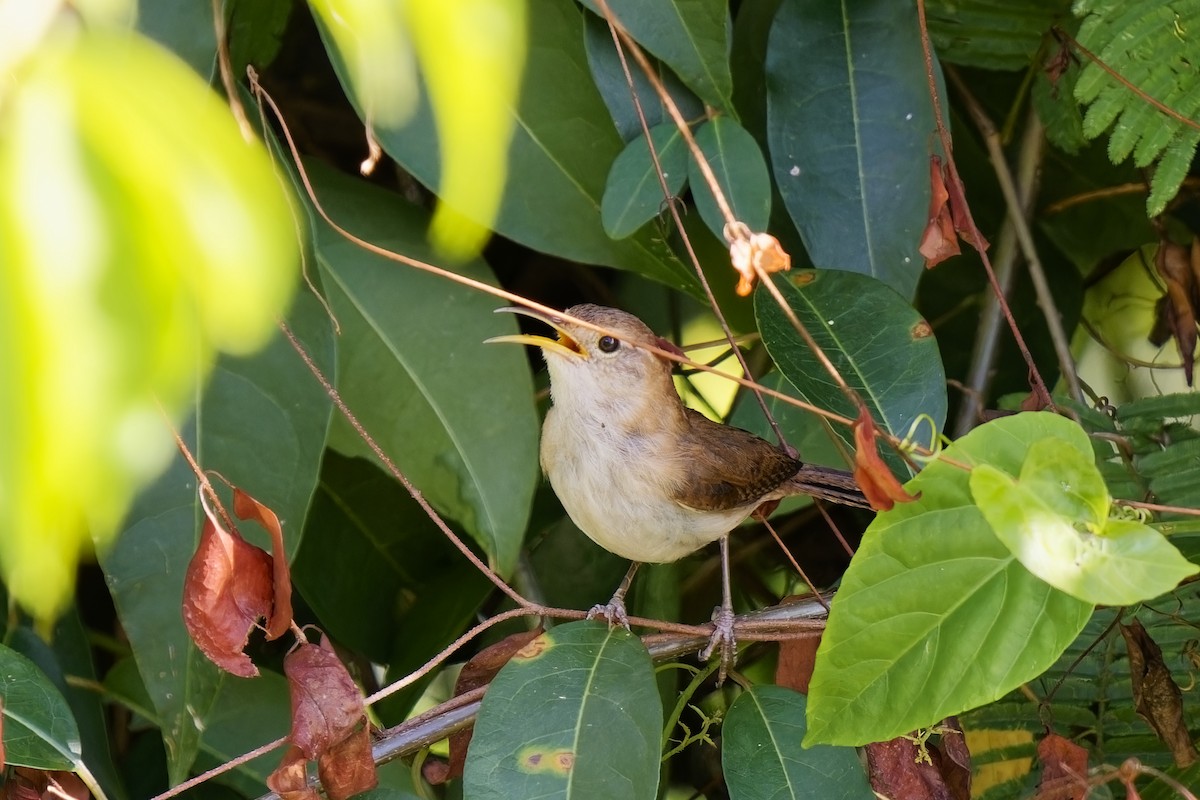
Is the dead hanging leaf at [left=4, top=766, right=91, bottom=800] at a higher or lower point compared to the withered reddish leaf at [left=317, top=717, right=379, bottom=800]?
lower

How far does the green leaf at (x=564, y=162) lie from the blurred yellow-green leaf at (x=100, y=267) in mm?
1341

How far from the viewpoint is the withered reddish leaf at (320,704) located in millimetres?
1471

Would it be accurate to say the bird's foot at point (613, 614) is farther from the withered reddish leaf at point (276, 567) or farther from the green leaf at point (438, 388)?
the withered reddish leaf at point (276, 567)

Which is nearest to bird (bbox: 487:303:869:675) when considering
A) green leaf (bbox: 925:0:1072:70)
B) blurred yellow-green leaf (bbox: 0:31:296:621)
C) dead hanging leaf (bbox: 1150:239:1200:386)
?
dead hanging leaf (bbox: 1150:239:1200:386)

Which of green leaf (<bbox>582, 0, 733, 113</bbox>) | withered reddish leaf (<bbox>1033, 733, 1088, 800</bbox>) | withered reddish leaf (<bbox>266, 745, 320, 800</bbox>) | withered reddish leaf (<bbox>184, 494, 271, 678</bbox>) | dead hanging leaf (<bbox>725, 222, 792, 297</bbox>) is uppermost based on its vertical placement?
green leaf (<bbox>582, 0, 733, 113</bbox>)

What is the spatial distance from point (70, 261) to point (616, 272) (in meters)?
2.37

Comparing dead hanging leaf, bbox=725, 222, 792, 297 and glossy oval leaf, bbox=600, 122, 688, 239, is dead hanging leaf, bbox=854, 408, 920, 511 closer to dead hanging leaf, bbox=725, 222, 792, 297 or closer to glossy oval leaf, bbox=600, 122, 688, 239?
dead hanging leaf, bbox=725, 222, 792, 297

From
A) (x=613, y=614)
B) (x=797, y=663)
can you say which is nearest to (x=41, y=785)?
(x=613, y=614)

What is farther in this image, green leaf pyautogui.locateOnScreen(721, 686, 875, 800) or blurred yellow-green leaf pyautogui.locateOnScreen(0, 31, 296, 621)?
green leaf pyautogui.locateOnScreen(721, 686, 875, 800)

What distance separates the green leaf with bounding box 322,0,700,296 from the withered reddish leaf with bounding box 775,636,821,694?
2.19 feet

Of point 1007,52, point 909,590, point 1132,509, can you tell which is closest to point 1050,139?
point 1007,52

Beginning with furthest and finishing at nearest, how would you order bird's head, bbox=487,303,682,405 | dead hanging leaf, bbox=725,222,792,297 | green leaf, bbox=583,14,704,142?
1. bird's head, bbox=487,303,682,405
2. green leaf, bbox=583,14,704,142
3. dead hanging leaf, bbox=725,222,792,297

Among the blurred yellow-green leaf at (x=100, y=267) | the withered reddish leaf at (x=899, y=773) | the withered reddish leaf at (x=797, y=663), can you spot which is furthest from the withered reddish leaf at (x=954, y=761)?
the blurred yellow-green leaf at (x=100, y=267)

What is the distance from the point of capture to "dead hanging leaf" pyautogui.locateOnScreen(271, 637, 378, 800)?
4.83 ft
